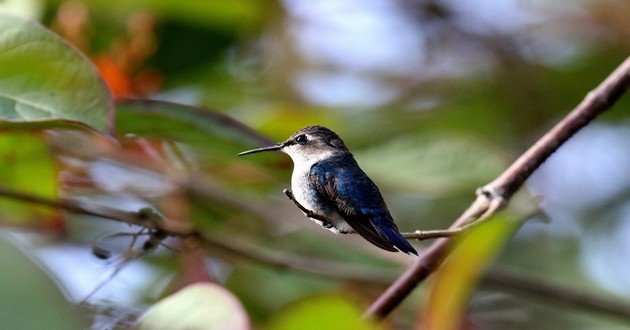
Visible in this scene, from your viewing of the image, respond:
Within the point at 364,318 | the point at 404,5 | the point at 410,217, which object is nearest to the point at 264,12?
the point at 404,5

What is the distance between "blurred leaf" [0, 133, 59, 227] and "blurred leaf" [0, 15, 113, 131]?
44cm

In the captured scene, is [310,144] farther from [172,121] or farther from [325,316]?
[172,121]

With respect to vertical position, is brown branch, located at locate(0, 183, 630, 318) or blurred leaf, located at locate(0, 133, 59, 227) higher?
brown branch, located at locate(0, 183, 630, 318)

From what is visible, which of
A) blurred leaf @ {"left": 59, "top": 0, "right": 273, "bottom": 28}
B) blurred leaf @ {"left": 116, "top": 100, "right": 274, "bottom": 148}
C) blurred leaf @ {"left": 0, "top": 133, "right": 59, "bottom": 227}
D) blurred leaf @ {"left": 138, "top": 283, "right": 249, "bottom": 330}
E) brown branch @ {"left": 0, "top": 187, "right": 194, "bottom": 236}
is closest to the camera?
blurred leaf @ {"left": 138, "top": 283, "right": 249, "bottom": 330}

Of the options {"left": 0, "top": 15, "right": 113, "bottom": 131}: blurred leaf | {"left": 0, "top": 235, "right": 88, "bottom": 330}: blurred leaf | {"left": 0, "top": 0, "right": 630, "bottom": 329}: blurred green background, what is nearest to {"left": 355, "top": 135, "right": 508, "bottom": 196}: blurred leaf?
{"left": 0, "top": 0, "right": 630, "bottom": 329}: blurred green background

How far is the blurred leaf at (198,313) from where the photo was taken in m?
1.36

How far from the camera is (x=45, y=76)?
158cm

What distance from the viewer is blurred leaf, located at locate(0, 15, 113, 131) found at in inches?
60.6

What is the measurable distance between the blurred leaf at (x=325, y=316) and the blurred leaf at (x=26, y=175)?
2.40ft

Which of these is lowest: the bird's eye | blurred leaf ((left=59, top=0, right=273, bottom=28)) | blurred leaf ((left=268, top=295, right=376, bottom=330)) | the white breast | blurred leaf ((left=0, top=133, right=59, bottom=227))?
blurred leaf ((left=0, top=133, right=59, bottom=227))

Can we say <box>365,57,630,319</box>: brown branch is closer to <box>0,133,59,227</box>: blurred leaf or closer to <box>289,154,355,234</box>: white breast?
<box>289,154,355,234</box>: white breast

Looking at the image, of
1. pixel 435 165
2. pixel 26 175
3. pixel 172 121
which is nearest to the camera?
pixel 172 121

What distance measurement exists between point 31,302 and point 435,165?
1343mm

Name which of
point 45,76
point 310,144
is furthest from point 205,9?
point 310,144
